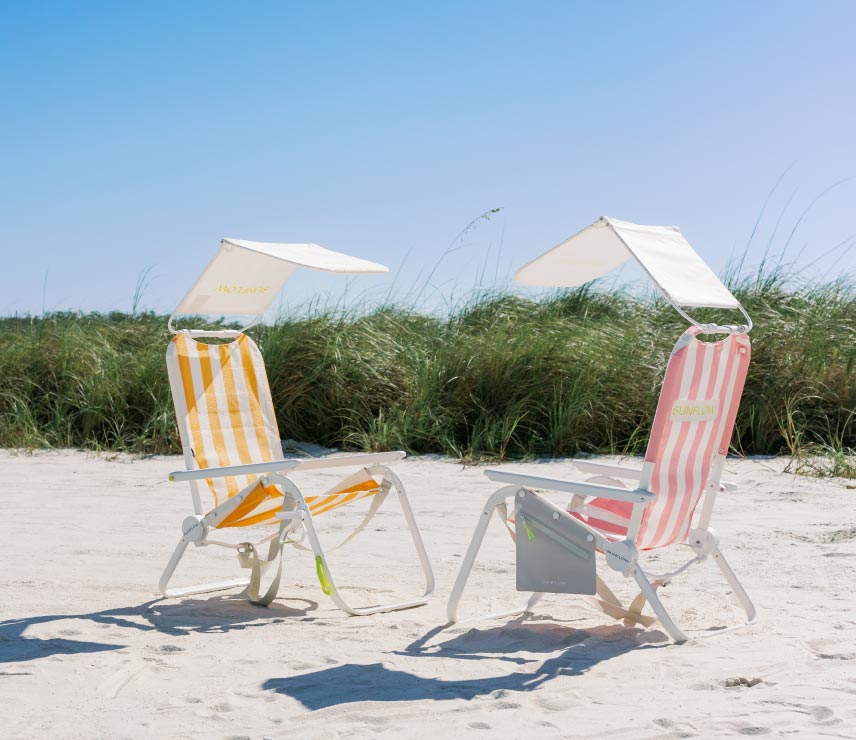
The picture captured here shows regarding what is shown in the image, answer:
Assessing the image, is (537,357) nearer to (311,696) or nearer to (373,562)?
(373,562)

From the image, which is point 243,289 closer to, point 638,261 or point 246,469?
point 246,469

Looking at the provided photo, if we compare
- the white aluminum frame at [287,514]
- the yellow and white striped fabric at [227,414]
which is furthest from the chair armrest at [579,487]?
the yellow and white striped fabric at [227,414]

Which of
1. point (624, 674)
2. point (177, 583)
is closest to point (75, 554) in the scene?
point (177, 583)

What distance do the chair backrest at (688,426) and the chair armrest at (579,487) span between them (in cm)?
9

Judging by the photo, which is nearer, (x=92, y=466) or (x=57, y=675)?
(x=57, y=675)

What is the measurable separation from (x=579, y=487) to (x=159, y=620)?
169cm

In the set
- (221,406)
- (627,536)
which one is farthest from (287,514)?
(627,536)

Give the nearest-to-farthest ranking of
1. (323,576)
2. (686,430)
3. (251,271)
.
A: (686,430) < (323,576) < (251,271)

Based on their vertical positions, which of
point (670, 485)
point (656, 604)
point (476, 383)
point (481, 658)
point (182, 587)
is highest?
point (476, 383)

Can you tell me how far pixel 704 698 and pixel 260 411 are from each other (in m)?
2.46

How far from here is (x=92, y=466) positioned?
25.3ft

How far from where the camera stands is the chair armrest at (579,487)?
128 inches

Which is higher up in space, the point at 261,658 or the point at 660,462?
the point at 660,462

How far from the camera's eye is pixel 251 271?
469 cm
